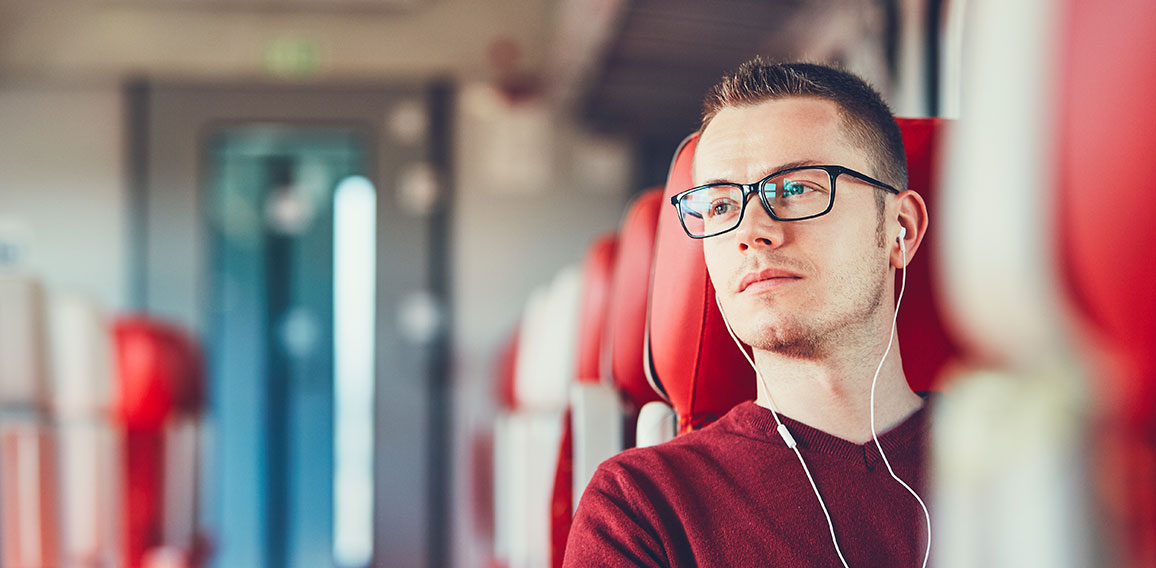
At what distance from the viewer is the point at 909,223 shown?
1.92 ft

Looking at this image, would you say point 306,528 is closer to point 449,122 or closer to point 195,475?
point 195,475

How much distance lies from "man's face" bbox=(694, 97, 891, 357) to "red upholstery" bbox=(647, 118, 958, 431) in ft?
0.10

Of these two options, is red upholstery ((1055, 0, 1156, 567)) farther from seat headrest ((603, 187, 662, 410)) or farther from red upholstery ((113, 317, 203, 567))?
red upholstery ((113, 317, 203, 567))

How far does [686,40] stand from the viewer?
2854 millimetres

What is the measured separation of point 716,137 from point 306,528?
12.5ft

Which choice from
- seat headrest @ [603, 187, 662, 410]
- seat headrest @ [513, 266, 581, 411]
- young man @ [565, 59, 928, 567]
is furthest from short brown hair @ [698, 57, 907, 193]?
seat headrest @ [513, 266, 581, 411]

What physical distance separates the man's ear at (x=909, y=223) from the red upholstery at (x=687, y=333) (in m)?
0.16

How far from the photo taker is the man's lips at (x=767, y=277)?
1.83 feet

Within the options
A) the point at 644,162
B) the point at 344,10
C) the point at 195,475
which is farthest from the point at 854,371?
the point at 344,10

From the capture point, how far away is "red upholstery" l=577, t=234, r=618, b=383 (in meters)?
1.36

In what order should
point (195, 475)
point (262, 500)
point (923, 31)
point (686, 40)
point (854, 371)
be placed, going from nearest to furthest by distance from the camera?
1. point (854, 371)
2. point (923, 31)
3. point (686, 40)
4. point (195, 475)
5. point (262, 500)

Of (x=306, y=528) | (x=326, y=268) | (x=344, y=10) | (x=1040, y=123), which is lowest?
(x=306, y=528)

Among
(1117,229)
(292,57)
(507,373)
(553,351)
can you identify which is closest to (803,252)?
(1117,229)

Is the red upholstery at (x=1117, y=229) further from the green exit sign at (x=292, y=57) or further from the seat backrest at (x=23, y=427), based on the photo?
the green exit sign at (x=292, y=57)
